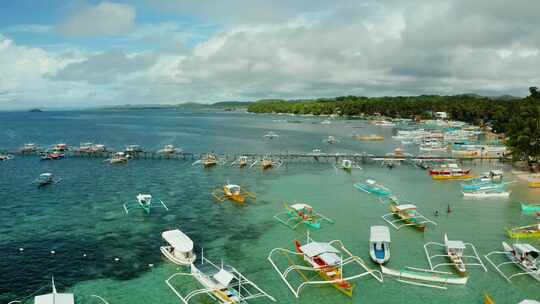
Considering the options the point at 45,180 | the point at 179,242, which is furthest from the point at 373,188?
the point at 45,180

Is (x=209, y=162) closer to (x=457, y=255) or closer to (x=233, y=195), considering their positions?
(x=233, y=195)

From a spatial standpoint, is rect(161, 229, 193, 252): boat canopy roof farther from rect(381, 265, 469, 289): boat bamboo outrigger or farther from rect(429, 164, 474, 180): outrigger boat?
rect(429, 164, 474, 180): outrigger boat

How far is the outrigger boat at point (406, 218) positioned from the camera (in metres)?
39.3

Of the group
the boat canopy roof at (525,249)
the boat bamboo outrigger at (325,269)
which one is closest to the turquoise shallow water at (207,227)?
the boat bamboo outrigger at (325,269)

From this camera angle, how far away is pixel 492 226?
131 ft

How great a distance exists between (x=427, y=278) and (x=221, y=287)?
14560 mm

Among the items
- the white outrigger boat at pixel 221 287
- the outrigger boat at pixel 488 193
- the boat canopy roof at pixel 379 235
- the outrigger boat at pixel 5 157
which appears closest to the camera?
the white outrigger boat at pixel 221 287

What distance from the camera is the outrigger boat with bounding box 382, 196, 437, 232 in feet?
129

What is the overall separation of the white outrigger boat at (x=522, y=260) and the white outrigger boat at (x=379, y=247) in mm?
8232

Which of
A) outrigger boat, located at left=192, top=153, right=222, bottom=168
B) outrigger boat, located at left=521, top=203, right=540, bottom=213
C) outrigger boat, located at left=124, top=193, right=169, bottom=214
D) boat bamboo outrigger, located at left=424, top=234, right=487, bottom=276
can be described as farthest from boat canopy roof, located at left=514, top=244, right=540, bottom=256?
outrigger boat, located at left=192, top=153, right=222, bottom=168

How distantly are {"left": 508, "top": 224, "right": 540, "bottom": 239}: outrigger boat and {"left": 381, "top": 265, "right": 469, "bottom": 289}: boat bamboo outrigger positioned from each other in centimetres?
1203

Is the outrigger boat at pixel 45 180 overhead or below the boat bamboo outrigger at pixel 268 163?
below

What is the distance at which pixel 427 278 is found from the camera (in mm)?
27750

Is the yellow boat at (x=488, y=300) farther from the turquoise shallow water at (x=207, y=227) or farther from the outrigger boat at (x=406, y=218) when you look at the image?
the outrigger boat at (x=406, y=218)
